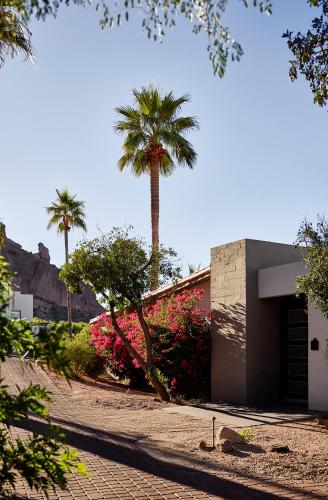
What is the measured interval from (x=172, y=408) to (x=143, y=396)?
2667mm

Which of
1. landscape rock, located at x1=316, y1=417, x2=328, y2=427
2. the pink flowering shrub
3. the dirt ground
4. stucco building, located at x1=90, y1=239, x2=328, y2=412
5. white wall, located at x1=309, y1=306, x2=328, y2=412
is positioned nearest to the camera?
the dirt ground

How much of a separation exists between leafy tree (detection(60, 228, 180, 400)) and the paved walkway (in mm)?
1885

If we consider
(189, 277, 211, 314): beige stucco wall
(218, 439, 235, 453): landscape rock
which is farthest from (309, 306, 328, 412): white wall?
(189, 277, 211, 314): beige stucco wall

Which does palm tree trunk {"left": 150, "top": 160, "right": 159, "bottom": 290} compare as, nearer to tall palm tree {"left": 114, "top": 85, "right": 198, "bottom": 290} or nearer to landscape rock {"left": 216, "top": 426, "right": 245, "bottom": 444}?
tall palm tree {"left": 114, "top": 85, "right": 198, "bottom": 290}

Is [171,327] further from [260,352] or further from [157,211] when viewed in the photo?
[157,211]

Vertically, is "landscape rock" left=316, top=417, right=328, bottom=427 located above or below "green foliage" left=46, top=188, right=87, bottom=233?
below

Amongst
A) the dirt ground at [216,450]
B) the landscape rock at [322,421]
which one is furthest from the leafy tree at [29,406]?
the landscape rock at [322,421]

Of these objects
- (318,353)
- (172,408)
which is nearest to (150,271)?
(172,408)

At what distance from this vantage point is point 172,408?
13.5 meters

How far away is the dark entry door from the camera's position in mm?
14578

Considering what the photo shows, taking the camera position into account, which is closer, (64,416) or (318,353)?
(64,416)

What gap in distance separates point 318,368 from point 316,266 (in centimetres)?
410

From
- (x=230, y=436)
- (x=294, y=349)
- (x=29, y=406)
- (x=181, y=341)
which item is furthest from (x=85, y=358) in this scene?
(x=29, y=406)

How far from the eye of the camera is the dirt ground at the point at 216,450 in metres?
7.58
